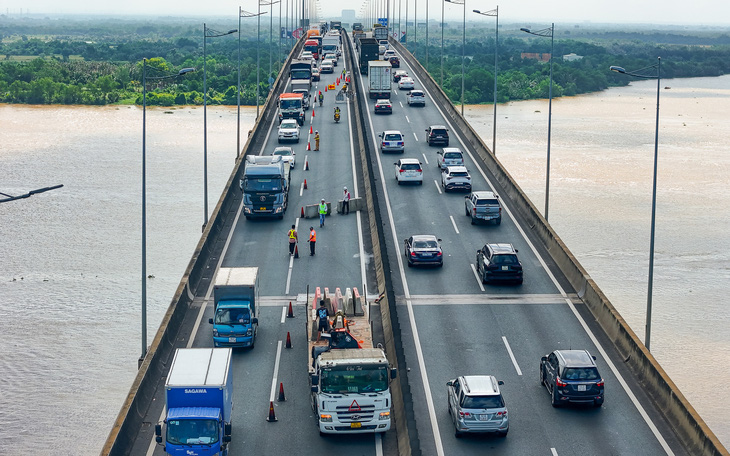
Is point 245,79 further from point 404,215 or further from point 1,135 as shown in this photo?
point 404,215

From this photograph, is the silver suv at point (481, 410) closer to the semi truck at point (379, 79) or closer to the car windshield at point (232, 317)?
the car windshield at point (232, 317)

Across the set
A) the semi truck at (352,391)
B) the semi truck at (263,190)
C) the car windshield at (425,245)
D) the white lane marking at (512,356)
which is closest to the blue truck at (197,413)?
the semi truck at (352,391)

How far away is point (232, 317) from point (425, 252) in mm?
12438

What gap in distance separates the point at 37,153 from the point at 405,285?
65334 millimetres

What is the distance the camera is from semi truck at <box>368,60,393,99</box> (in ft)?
294

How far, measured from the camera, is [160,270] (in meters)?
59.4

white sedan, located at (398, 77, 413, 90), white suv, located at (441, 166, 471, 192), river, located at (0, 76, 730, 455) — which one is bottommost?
river, located at (0, 76, 730, 455)

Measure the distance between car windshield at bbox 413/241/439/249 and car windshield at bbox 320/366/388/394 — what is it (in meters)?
17.4

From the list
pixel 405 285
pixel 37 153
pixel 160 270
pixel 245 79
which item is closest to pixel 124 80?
pixel 245 79

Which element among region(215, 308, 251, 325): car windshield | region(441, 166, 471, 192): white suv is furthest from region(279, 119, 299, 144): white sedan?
region(215, 308, 251, 325): car windshield

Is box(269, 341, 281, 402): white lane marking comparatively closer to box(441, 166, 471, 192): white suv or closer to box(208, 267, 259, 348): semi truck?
box(208, 267, 259, 348): semi truck

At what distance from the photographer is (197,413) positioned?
24516 millimetres

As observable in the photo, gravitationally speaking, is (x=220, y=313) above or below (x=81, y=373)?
above

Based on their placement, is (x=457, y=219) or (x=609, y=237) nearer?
(x=457, y=219)
